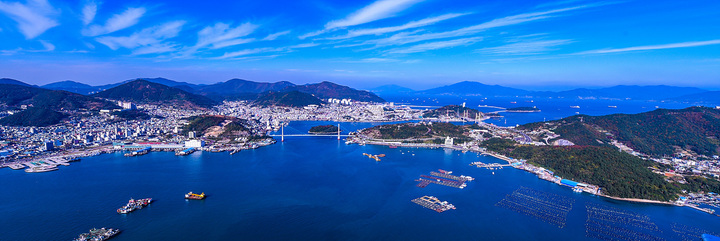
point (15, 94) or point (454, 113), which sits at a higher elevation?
point (15, 94)

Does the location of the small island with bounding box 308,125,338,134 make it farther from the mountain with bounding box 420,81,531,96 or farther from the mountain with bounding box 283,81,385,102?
the mountain with bounding box 420,81,531,96

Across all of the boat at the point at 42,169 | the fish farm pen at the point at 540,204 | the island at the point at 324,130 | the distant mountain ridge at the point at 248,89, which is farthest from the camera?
the distant mountain ridge at the point at 248,89

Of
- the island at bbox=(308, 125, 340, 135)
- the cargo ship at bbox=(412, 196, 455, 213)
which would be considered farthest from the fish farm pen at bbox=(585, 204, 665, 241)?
the island at bbox=(308, 125, 340, 135)

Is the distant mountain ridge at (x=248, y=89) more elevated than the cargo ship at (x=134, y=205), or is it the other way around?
the distant mountain ridge at (x=248, y=89)

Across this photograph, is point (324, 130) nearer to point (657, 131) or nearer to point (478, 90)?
point (657, 131)

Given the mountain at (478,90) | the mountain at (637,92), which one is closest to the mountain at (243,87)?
the mountain at (478,90)

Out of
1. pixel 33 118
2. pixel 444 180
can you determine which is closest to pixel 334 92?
pixel 33 118

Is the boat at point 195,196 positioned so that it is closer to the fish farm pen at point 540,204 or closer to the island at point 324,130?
the fish farm pen at point 540,204
